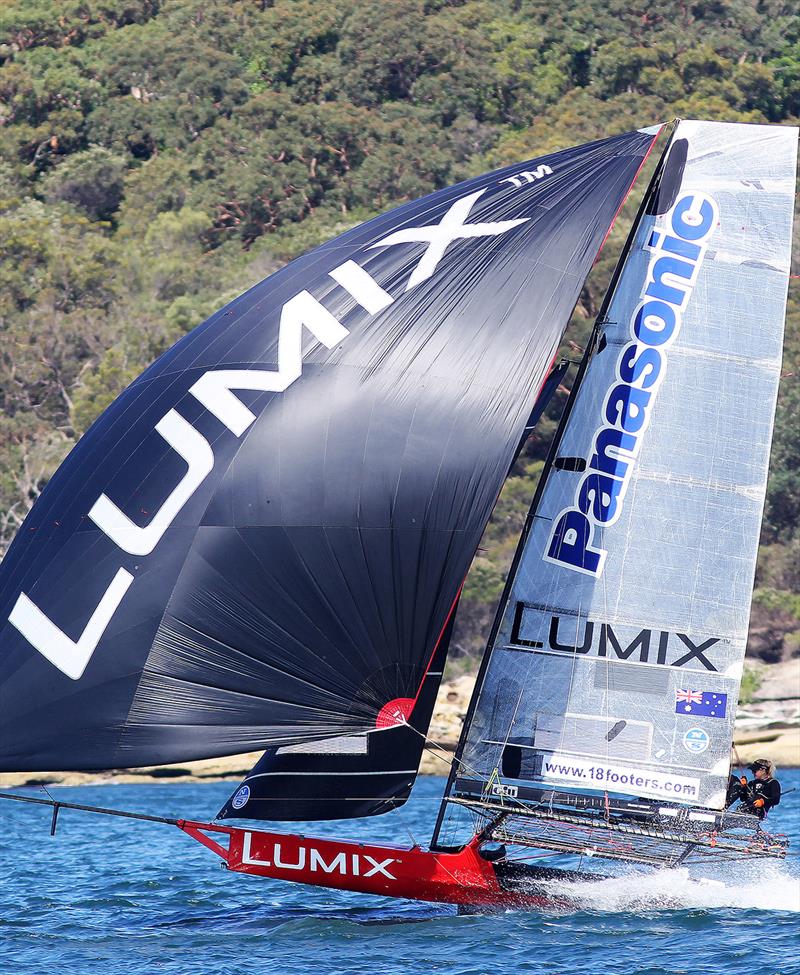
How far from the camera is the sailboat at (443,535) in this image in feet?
34.1

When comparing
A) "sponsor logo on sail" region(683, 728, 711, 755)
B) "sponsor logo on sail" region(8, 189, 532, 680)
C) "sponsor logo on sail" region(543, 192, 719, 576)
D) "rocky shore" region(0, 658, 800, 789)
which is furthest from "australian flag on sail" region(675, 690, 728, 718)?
"rocky shore" region(0, 658, 800, 789)

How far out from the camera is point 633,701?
464 inches

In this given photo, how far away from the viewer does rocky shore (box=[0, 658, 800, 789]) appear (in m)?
27.0

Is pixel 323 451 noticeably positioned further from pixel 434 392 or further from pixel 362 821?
pixel 362 821

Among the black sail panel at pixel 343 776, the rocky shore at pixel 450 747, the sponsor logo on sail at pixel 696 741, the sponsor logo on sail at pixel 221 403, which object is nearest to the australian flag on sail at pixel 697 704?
the sponsor logo on sail at pixel 696 741

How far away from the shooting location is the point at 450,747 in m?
28.0

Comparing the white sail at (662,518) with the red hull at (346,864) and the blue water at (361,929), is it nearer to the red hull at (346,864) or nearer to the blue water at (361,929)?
the red hull at (346,864)

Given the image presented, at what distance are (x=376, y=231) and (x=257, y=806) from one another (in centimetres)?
439

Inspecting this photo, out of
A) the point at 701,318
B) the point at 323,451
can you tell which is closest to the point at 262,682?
the point at 323,451

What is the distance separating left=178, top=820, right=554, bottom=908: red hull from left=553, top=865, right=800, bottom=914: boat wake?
0.98 meters

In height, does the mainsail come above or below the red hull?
above

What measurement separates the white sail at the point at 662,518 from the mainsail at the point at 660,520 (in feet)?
0.04

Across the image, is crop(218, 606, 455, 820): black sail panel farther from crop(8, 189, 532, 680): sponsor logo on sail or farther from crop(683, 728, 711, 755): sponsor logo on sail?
crop(683, 728, 711, 755): sponsor logo on sail

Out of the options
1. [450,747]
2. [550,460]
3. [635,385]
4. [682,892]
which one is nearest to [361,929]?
[682,892]
